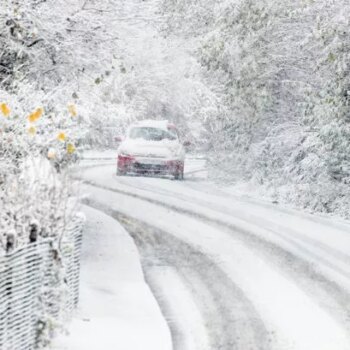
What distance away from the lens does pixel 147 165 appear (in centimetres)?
2575

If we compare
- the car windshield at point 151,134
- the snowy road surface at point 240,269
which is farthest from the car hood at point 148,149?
the snowy road surface at point 240,269

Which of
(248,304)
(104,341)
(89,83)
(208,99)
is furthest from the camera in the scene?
(208,99)

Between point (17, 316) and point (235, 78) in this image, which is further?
point (235, 78)

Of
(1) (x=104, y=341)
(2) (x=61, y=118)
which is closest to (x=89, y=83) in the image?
(2) (x=61, y=118)

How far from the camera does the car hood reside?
1007 inches

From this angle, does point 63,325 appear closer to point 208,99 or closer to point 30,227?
point 30,227

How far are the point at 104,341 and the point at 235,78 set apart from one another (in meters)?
14.7

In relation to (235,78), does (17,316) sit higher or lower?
lower

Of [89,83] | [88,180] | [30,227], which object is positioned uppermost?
[89,83]

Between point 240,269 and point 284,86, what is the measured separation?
11.0m

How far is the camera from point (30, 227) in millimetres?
7789

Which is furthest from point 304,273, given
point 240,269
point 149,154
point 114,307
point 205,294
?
point 149,154

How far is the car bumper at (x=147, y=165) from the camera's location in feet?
84.4

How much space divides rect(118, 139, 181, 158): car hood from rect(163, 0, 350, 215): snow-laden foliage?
182 centimetres
